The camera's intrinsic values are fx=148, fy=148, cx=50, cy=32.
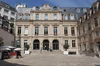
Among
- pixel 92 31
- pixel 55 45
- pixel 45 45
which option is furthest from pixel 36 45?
pixel 92 31

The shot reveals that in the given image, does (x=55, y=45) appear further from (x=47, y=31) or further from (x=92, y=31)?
(x=92, y=31)

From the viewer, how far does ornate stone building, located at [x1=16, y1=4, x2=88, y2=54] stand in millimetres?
41094

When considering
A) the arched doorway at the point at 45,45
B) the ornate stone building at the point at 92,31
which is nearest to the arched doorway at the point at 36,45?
the arched doorway at the point at 45,45

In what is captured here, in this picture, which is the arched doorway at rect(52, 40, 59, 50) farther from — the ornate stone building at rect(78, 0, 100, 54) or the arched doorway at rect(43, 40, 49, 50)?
the ornate stone building at rect(78, 0, 100, 54)

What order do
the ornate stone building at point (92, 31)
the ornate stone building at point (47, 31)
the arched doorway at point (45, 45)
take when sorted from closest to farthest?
1. the ornate stone building at point (92, 31)
2. the ornate stone building at point (47, 31)
3. the arched doorway at point (45, 45)

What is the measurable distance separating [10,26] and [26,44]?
694 cm

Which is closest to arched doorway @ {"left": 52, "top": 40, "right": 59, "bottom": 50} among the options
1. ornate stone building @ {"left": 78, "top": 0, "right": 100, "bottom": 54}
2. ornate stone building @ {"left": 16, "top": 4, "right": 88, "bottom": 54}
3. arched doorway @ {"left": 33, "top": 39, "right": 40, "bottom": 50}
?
ornate stone building @ {"left": 16, "top": 4, "right": 88, "bottom": 54}

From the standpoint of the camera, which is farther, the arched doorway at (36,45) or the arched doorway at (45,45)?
the arched doorway at (45,45)

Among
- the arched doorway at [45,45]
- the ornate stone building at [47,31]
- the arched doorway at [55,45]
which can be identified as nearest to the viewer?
the ornate stone building at [47,31]

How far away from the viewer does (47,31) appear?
136ft

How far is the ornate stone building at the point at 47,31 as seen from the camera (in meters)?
41.1

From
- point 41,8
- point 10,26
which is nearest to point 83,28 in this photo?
point 41,8

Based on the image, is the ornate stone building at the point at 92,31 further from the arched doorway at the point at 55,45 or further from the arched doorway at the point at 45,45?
the arched doorway at the point at 45,45

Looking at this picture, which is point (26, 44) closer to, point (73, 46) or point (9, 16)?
point (73, 46)
